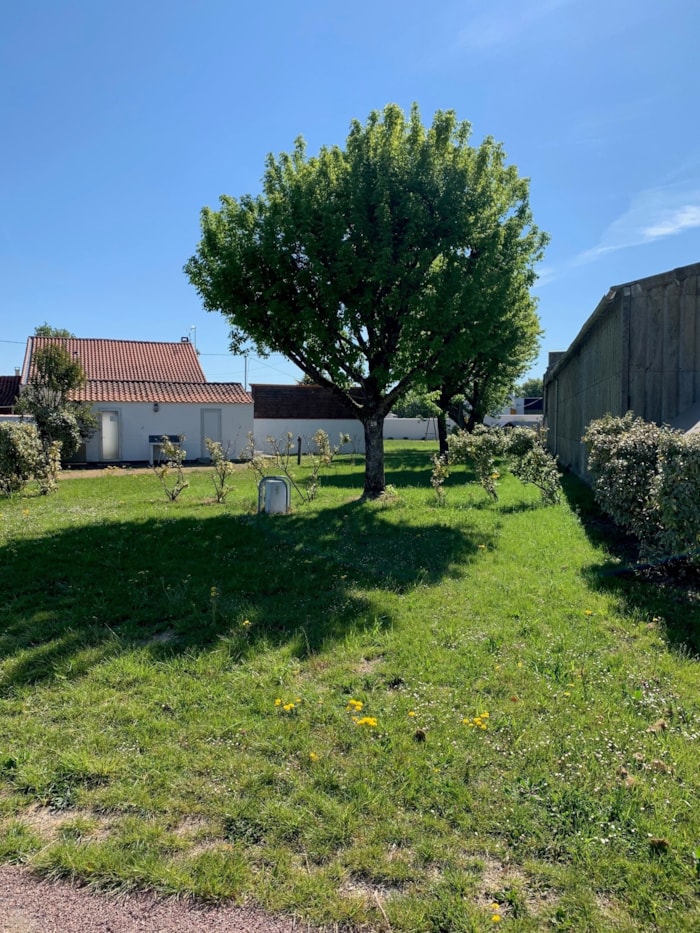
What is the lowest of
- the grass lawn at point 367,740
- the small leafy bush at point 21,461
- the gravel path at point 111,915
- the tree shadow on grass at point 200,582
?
the gravel path at point 111,915

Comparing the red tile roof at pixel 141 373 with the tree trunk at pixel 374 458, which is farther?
the red tile roof at pixel 141 373

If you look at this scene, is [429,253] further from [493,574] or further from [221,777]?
[221,777]

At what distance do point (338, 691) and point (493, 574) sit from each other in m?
2.89

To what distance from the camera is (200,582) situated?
5.94 meters

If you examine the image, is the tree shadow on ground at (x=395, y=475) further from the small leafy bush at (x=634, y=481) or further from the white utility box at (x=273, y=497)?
the small leafy bush at (x=634, y=481)

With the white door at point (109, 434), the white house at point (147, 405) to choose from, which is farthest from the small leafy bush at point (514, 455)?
the white door at point (109, 434)

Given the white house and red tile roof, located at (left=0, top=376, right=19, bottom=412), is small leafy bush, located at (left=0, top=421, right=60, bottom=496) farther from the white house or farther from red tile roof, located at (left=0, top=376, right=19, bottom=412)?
red tile roof, located at (left=0, top=376, right=19, bottom=412)

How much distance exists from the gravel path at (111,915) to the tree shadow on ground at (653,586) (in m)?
3.33

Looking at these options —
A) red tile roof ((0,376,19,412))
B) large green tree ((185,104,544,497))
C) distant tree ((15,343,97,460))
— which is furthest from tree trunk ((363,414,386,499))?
red tile roof ((0,376,19,412))

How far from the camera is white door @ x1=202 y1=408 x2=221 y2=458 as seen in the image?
25.5m

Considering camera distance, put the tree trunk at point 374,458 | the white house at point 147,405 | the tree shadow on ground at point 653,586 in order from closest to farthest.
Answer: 1. the tree shadow on ground at point 653,586
2. the tree trunk at point 374,458
3. the white house at point 147,405

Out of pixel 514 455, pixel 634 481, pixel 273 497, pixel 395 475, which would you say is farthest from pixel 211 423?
pixel 634 481

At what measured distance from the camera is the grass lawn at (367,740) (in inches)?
87.3

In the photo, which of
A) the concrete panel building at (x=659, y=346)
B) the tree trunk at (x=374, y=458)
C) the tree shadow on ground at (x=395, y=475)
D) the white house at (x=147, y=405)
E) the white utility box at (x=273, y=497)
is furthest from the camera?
the white house at (x=147, y=405)
